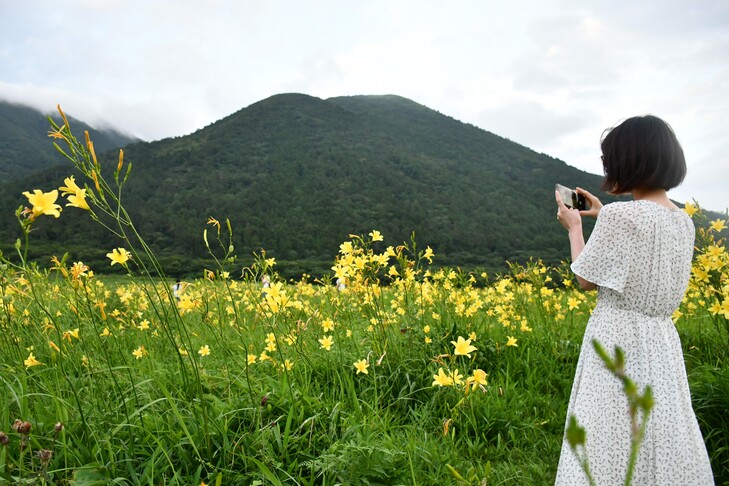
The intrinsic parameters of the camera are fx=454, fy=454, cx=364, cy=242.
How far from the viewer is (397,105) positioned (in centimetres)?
10281

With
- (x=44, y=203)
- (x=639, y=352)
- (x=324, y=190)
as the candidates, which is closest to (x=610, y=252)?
(x=639, y=352)

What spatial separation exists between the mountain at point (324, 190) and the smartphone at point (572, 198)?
1027 inches

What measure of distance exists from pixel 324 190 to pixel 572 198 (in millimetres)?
58520

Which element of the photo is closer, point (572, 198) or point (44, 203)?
point (44, 203)

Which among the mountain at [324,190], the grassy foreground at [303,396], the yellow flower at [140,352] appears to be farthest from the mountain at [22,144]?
the grassy foreground at [303,396]

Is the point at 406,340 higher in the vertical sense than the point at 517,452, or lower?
higher

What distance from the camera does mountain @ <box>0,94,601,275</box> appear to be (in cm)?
4272

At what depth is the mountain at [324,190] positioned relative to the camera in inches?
1682

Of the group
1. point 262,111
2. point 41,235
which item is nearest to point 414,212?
point 41,235

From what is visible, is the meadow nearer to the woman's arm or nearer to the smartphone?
the woman's arm

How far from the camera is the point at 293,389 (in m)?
2.29

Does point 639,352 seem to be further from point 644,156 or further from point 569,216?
point 644,156

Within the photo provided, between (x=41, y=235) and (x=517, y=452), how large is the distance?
45301mm

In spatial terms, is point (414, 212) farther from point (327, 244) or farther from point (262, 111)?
point (262, 111)
